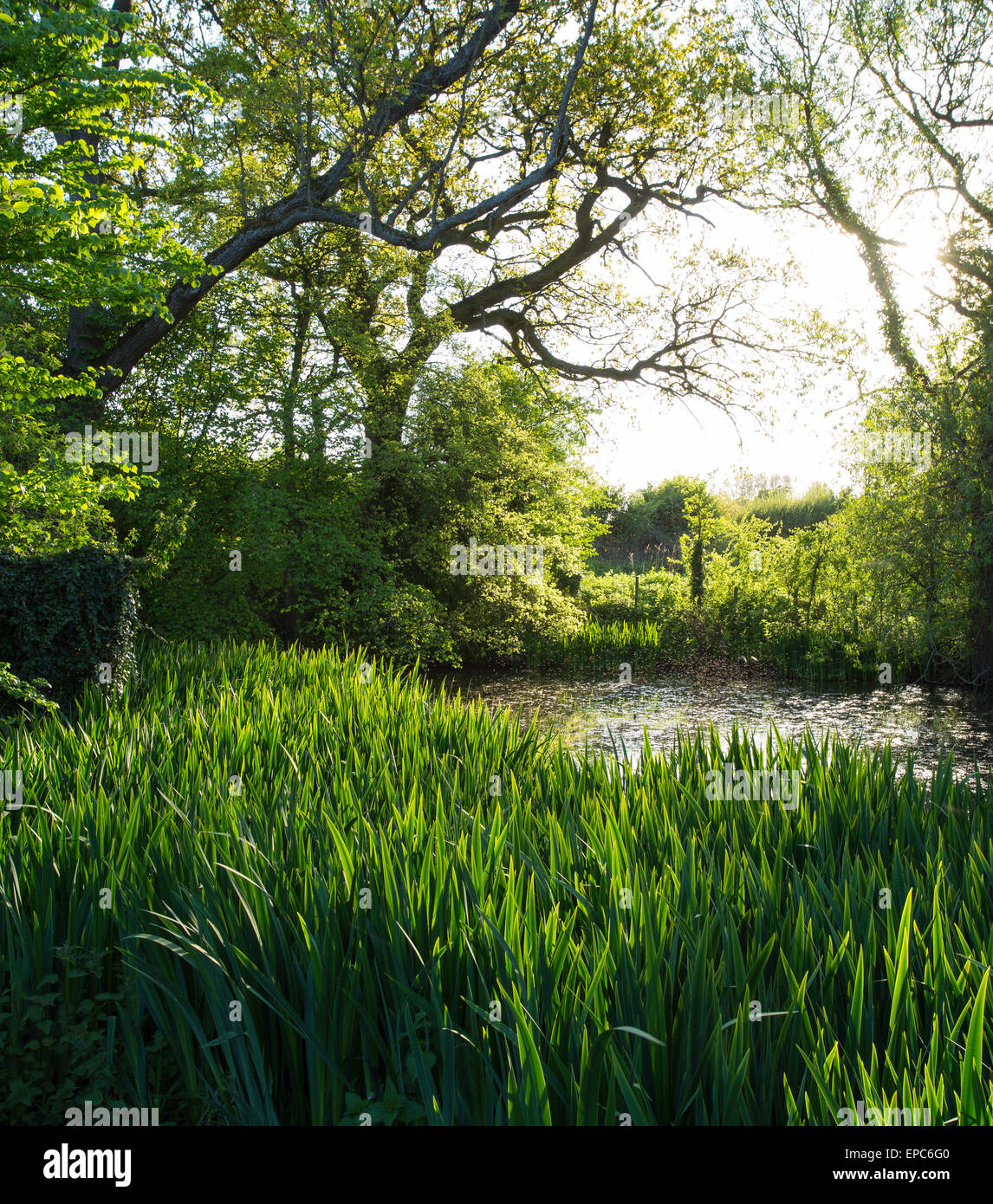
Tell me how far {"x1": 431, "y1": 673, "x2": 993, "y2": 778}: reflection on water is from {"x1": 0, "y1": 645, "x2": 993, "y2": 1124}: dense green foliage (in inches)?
186

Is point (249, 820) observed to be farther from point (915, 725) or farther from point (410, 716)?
point (915, 725)

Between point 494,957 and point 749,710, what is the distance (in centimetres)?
981

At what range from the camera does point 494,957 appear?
2.18m

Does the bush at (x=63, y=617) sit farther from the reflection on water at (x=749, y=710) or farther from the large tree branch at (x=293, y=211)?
the large tree branch at (x=293, y=211)

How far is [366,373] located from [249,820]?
11.1 metres

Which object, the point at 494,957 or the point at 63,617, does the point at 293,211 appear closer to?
the point at 63,617

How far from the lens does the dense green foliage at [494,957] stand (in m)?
1.92

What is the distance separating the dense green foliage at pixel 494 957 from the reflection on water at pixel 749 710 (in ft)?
15.5

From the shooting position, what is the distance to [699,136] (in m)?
15.7

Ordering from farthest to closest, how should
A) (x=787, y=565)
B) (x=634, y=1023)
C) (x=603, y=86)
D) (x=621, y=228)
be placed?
(x=621, y=228) < (x=787, y=565) < (x=603, y=86) < (x=634, y=1023)

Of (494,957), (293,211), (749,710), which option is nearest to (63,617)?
(494,957)

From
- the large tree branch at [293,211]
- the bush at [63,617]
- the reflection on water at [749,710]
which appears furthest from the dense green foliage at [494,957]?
the large tree branch at [293,211]

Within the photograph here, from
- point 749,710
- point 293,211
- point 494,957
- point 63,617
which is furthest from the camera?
point 293,211
